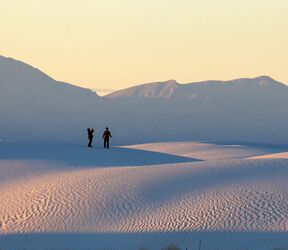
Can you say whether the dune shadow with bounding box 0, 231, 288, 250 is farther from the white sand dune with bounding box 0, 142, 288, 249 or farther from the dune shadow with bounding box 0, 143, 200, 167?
the dune shadow with bounding box 0, 143, 200, 167

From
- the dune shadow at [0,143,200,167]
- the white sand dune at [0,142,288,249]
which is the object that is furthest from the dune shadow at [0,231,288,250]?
the dune shadow at [0,143,200,167]

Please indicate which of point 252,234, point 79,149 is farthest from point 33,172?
point 252,234

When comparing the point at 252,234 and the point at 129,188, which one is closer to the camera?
the point at 252,234

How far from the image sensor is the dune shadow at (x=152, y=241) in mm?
19234

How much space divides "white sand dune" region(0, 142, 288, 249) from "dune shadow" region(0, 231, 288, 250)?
2cm

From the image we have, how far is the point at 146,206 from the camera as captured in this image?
22.9 m

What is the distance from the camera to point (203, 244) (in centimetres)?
1936

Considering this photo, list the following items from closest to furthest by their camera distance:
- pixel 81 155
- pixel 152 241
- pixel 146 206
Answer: pixel 152 241, pixel 146 206, pixel 81 155

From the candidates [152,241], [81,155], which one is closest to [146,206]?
[152,241]

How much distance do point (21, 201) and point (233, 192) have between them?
5617mm

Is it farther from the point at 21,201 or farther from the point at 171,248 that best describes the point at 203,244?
the point at 21,201

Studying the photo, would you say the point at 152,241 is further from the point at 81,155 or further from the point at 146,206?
the point at 81,155

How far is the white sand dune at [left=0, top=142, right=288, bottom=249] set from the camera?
20.0 m

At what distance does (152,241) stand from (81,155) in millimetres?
16142
